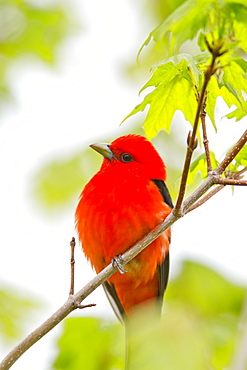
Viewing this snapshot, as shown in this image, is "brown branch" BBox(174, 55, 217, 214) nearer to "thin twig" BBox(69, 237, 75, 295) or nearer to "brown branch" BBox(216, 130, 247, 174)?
"brown branch" BBox(216, 130, 247, 174)

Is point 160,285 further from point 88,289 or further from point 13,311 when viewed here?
point 88,289

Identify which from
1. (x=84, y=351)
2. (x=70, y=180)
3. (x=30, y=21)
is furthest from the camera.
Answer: (x=70, y=180)

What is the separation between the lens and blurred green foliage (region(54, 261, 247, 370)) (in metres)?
2.45

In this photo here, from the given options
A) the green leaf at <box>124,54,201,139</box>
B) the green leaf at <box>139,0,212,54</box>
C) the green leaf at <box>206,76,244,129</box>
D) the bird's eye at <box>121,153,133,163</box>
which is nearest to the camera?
the green leaf at <box>139,0,212,54</box>

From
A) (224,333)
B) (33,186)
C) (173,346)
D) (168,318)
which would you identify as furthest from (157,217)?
(33,186)

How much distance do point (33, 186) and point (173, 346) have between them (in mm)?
4395

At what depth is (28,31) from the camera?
6.09 metres

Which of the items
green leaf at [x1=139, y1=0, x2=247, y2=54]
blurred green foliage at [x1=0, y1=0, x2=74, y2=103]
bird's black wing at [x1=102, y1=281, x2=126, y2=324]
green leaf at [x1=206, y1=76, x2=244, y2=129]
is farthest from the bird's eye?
green leaf at [x1=139, y1=0, x2=247, y2=54]

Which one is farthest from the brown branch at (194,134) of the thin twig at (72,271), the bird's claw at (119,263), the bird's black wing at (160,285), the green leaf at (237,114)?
the bird's black wing at (160,285)

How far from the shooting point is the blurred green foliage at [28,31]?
593cm

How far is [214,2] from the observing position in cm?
242

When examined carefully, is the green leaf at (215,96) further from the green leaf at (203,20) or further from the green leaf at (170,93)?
the green leaf at (203,20)

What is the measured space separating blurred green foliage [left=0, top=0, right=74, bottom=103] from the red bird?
1.71m

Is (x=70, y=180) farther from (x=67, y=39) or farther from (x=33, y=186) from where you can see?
(x=67, y=39)
